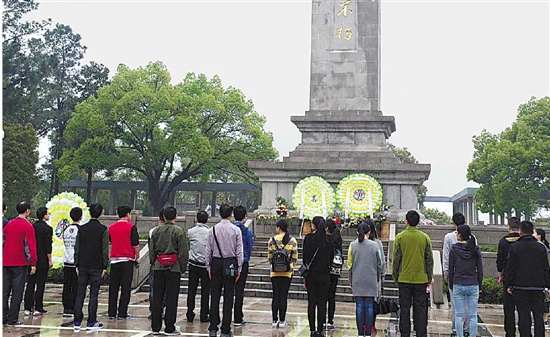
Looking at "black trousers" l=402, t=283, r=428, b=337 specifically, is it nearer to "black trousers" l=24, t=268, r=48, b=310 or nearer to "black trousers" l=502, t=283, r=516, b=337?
"black trousers" l=502, t=283, r=516, b=337

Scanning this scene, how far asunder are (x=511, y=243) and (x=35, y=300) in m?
7.10

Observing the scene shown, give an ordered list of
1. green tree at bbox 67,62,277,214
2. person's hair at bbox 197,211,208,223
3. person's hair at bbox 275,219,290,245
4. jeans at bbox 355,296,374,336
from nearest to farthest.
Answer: jeans at bbox 355,296,374,336 → person's hair at bbox 275,219,290,245 → person's hair at bbox 197,211,208,223 → green tree at bbox 67,62,277,214

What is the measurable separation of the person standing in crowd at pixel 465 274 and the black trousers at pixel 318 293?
5.31 feet

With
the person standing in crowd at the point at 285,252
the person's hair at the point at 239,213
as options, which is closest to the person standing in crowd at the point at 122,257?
the person's hair at the point at 239,213

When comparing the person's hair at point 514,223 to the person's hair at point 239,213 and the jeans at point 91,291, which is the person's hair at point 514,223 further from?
the jeans at point 91,291

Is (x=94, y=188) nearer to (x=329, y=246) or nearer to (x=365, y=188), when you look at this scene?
(x=365, y=188)

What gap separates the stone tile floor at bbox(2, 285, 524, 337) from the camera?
794 centimetres

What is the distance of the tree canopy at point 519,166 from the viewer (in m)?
36.2

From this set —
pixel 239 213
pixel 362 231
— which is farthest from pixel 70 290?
pixel 362 231

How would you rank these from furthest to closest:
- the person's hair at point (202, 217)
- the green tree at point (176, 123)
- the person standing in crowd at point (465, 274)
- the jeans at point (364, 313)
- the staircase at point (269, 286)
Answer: the green tree at point (176, 123)
the staircase at point (269, 286)
the person's hair at point (202, 217)
the jeans at point (364, 313)
the person standing in crowd at point (465, 274)

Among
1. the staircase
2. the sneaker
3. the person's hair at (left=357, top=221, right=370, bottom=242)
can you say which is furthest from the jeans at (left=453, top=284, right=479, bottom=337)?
the sneaker

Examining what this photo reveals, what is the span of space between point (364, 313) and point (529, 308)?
2000 millimetres

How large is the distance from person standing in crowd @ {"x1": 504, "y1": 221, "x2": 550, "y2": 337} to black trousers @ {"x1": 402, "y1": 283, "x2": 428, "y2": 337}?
109 centimetres

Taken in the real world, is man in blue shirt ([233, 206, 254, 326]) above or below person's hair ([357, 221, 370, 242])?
below
